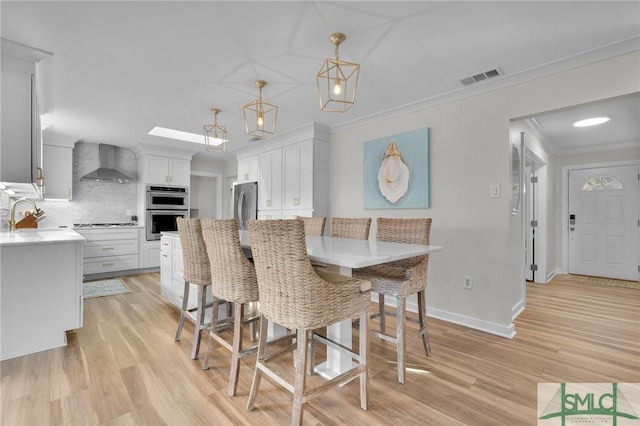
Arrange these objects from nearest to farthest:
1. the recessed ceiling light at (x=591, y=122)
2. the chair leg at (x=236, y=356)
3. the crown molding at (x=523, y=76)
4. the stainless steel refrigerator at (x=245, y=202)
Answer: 1. the chair leg at (x=236, y=356)
2. the crown molding at (x=523, y=76)
3. the recessed ceiling light at (x=591, y=122)
4. the stainless steel refrigerator at (x=245, y=202)

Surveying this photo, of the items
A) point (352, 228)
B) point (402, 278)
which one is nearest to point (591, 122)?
point (352, 228)

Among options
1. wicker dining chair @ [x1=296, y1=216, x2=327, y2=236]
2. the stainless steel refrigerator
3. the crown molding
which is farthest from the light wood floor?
the stainless steel refrigerator

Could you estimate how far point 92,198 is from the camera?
5.16 metres

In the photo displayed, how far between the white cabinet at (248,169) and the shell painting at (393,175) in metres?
2.46

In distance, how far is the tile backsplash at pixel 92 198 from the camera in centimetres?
489

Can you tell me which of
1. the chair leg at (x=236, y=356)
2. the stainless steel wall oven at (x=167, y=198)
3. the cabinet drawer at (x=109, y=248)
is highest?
the stainless steel wall oven at (x=167, y=198)

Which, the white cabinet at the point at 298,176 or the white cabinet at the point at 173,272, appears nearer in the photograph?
the white cabinet at the point at 173,272

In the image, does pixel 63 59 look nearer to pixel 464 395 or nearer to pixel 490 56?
pixel 490 56

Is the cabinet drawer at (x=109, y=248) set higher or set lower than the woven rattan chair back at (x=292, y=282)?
lower

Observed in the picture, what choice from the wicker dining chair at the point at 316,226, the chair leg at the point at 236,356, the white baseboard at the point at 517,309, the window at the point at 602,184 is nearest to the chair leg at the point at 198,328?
the chair leg at the point at 236,356

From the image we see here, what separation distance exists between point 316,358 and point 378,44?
232cm

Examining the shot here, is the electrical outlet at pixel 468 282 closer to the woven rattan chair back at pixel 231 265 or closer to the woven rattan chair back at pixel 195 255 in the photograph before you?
the woven rattan chair back at pixel 231 265

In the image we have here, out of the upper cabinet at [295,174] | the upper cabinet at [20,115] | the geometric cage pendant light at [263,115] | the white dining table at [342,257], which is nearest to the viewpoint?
the white dining table at [342,257]

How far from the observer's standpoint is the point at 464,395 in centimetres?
171
